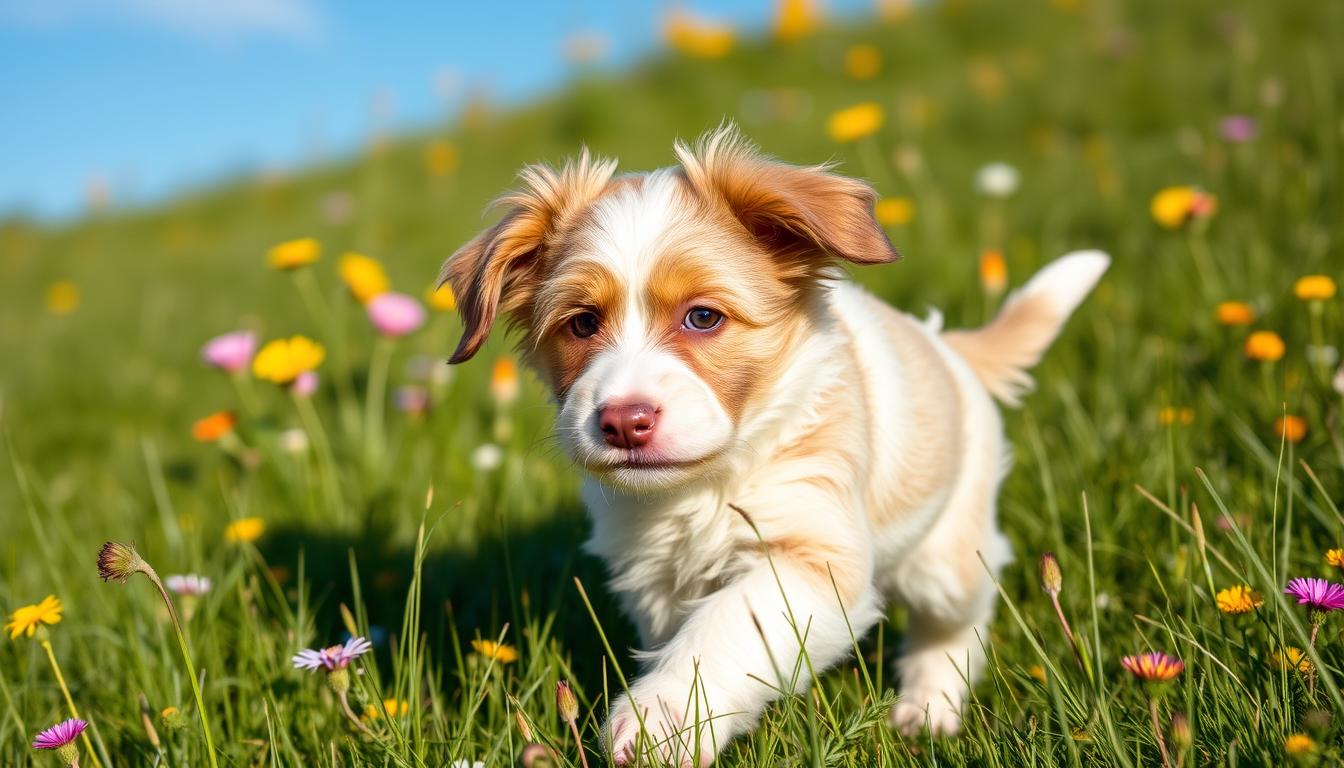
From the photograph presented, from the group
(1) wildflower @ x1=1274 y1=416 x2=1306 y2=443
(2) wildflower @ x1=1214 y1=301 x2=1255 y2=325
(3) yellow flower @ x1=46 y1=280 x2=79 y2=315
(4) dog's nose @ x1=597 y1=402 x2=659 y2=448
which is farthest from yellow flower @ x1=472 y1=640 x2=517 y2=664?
(3) yellow flower @ x1=46 y1=280 x2=79 y2=315

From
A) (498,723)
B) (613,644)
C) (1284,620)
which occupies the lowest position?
(613,644)

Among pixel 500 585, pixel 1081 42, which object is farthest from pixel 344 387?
pixel 1081 42

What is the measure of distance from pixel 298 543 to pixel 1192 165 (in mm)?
4761

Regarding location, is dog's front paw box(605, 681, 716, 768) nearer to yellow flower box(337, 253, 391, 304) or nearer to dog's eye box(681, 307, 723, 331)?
dog's eye box(681, 307, 723, 331)

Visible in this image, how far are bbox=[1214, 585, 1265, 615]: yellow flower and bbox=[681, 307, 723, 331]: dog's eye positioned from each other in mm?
1071

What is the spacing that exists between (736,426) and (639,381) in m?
0.26

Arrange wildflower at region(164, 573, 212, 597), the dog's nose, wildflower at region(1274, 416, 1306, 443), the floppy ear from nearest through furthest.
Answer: the dog's nose, the floppy ear, wildflower at region(164, 573, 212, 597), wildflower at region(1274, 416, 1306, 443)

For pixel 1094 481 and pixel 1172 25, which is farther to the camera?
pixel 1172 25

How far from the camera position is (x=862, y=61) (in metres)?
8.88

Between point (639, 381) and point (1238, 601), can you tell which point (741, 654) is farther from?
point (1238, 601)

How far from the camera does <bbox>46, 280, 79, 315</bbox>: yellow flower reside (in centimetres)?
706

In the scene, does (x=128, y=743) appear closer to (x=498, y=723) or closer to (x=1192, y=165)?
(x=498, y=723)

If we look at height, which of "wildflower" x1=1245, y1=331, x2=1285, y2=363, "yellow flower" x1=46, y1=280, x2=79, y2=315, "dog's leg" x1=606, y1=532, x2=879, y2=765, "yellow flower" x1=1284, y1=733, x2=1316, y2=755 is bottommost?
"yellow flower" x1=46, y1=280, x2=79, y2=315

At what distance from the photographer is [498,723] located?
2.18m
